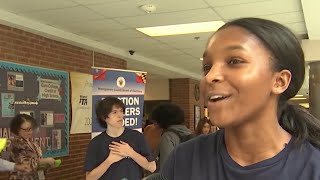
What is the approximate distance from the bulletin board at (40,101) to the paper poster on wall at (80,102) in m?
0.17

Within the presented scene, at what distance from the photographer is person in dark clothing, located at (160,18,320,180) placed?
2.90 ft

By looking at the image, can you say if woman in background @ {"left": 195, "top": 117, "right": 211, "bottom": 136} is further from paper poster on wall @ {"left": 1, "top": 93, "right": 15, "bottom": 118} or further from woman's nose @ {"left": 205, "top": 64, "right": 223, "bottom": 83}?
woman's nose @ {"left": 205, "top": 64, "right": 223, "bottom": 83}

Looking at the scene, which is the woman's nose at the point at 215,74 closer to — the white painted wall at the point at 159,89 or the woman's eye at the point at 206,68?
the woman's eye at the point at 206,68

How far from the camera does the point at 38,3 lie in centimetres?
429

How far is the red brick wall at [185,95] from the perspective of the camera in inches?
459

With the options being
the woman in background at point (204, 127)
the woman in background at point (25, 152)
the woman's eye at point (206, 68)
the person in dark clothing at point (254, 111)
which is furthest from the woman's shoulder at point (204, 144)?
the woman in background at point (204, 127)

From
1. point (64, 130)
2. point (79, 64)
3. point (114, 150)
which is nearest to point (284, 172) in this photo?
point (114, 150)

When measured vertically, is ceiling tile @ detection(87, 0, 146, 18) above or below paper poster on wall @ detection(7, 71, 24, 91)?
above

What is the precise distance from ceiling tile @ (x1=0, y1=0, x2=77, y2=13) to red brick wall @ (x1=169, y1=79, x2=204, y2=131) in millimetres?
7520

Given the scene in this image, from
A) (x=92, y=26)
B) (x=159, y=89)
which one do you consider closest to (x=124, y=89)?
(x=92, y=26)

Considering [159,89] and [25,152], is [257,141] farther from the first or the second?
[159,89]

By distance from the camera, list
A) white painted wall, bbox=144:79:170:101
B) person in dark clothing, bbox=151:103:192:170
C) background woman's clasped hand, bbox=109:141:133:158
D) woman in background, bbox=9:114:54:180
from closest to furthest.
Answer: background woman's clasped hand, bbox=109:141:133:158
woman in background, bbox=9:114:54:180
person in dark clothing, bbox=151:103:192:170
white painted wall, bbox=144:79:170:101

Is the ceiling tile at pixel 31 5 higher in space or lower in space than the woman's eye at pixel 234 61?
higher

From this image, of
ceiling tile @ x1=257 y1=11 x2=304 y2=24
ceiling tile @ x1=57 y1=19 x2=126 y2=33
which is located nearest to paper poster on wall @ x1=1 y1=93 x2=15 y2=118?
ceiling tile @ x1=57 y1=19 x2=126 y2=33
